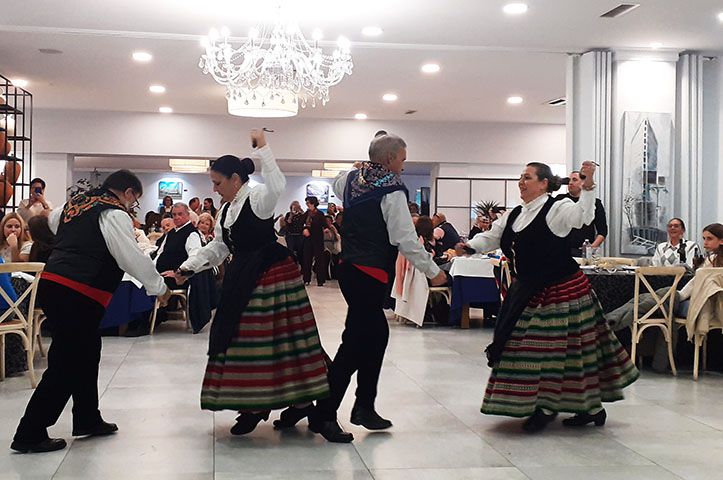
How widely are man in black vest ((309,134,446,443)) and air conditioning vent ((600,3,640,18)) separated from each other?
454cm

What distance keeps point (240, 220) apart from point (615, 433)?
7.08ft

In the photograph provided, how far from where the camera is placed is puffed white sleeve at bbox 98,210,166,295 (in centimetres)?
380

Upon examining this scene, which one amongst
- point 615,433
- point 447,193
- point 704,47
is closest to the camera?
point 615,433

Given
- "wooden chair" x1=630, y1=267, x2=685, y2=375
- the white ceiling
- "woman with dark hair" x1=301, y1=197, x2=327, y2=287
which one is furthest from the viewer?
"woman with dark hair" x1=301, y1=197, x2=327, y2=287

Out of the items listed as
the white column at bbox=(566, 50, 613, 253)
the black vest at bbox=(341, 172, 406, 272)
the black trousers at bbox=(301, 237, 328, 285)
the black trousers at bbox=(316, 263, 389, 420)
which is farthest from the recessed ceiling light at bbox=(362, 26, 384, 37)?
the black trousers at bbox=(301, 237, 328, 285)

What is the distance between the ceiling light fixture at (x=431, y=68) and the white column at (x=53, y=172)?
24.2 ft

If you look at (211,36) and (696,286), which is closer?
(696,286)

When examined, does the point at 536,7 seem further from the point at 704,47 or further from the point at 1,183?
the point at 1,183

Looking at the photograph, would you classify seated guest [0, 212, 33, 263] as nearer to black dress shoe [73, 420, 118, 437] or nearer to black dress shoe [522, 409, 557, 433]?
black dress shoe [73, 420, 118, 437]

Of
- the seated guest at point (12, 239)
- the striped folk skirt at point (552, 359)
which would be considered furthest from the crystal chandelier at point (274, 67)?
the striped folk skirt at point (552, 359)

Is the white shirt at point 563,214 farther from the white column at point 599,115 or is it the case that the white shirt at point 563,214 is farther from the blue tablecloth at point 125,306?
the white column at point 599,115

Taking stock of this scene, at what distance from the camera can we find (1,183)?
10398 millimetres

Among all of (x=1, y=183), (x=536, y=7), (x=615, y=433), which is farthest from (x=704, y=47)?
(x=1, y=183)

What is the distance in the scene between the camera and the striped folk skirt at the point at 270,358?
388 centimetres
